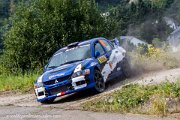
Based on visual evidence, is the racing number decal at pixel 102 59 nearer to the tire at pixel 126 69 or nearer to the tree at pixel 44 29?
the tire at pixel 126 69

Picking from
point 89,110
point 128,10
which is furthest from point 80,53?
point 128,10

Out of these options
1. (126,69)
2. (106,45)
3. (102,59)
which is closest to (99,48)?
(106,45)

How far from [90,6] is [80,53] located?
15.4m

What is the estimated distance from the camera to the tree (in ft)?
87.0

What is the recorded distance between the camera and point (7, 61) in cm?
2634

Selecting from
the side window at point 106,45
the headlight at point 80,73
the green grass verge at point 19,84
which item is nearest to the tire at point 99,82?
the headlight at point 80,73

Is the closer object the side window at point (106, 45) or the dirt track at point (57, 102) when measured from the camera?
the dirt track at point (57, 102)

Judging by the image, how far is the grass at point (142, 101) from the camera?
9.37 meters

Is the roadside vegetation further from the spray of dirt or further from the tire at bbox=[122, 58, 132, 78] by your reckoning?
the tire at bbox=[122, 58, 132, 78]

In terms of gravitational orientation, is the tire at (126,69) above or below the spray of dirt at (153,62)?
above

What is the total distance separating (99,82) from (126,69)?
9.36 ft

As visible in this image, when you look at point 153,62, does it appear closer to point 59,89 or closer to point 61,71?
point 61,71

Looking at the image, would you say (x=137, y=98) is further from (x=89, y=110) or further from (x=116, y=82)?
(x=116, y=82)

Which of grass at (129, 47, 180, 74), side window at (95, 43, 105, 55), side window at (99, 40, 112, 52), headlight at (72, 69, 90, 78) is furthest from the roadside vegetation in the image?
headlight at (72, 69, 90, 78)
